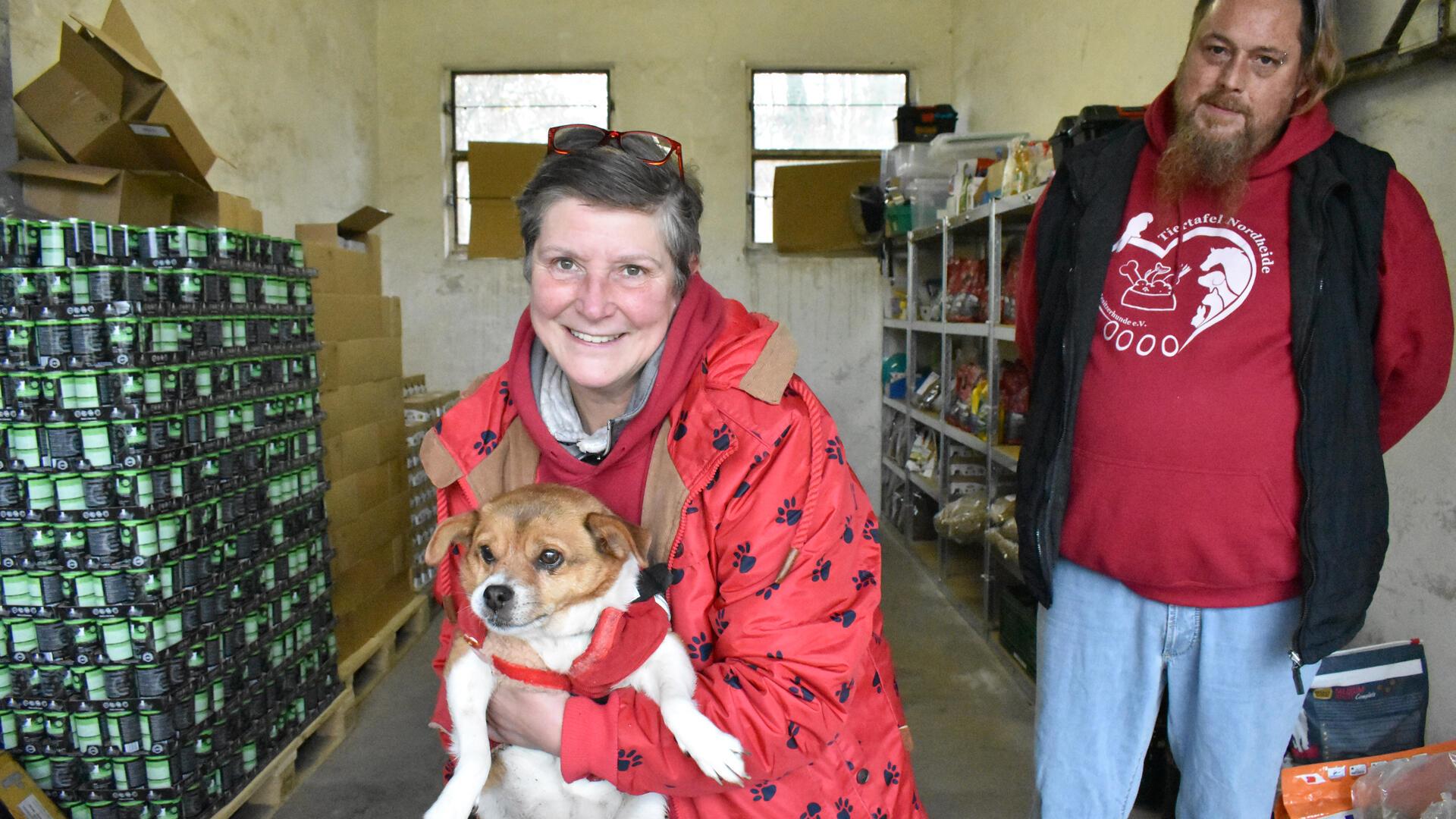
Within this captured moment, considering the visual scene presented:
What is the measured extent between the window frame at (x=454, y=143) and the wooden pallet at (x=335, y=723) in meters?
2.59

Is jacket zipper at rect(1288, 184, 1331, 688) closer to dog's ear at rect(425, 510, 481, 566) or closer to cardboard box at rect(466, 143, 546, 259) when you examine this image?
dog's ear at rect(425, 510, 481, 566)

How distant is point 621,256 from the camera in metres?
1.31

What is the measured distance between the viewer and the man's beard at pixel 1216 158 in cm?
169

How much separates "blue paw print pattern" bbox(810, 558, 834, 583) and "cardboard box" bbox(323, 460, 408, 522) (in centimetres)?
227

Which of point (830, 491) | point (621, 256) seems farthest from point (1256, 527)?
point (621, 256)

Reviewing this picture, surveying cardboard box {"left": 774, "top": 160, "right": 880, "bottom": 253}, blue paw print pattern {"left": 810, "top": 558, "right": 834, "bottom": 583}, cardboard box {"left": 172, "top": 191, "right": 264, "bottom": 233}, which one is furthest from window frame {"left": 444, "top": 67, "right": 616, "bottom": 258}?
blue paw print pattern {"left": 810, "top": 558, "right": 834, "bottom": 583}

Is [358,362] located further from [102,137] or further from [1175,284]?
[1175,284]

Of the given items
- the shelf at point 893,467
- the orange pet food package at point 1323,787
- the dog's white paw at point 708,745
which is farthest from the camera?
the shelf at point 893,467

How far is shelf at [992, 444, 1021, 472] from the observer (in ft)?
11.6

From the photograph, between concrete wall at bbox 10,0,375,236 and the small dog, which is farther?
concrete wall at bbox 10,0,375,236

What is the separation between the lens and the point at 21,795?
2.06 m

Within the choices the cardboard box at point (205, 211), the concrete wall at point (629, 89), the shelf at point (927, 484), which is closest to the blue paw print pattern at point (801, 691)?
the cardboard box at point (205, 211)

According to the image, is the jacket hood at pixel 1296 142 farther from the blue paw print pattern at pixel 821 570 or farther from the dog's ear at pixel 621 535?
the dog's ear at pixel 621 535

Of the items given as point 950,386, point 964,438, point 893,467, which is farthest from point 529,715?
point 893,467
